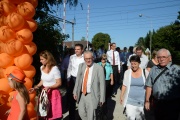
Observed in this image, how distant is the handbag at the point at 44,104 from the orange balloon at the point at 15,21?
1.36 meters

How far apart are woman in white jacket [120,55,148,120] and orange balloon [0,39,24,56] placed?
2258mm

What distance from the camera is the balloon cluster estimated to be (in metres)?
4.86

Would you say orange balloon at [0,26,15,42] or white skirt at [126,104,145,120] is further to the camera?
white skirt at [126,104,145,120]

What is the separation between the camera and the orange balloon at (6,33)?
191 inches

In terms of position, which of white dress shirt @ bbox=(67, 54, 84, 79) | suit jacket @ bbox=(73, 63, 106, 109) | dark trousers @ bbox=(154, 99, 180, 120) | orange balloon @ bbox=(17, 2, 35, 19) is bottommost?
dark trousers @ bbox=(154, 99, 180, 120)

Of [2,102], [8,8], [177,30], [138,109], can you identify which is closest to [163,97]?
[138,109]

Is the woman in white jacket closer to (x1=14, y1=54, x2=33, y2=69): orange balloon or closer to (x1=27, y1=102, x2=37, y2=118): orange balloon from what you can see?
(x1=27, y1=102, x2=37, y2=118): orange balloon

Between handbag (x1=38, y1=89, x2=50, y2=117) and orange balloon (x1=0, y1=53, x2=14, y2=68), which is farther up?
orange balloon (x1=0, y1=53, x2=14, y2=68)

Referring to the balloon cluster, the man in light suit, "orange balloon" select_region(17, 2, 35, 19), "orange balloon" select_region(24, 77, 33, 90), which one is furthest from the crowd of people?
"orange balloon" select_region(17, 2, 35, 19)

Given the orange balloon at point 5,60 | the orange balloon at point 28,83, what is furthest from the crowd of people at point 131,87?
the orange balloon at point 5,60

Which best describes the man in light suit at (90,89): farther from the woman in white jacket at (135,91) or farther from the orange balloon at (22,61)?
the orange balloon at (22,61)

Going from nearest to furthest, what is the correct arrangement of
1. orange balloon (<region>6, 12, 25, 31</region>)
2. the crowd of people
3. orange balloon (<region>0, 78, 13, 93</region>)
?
the crowd of people
orange balloon (<region>6, 12, 25, 31</region>)
orange balloon (<region>0, 78, 13, 93</region>)

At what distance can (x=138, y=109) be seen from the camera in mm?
5094

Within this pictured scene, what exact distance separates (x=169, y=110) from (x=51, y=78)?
2.33 metres
